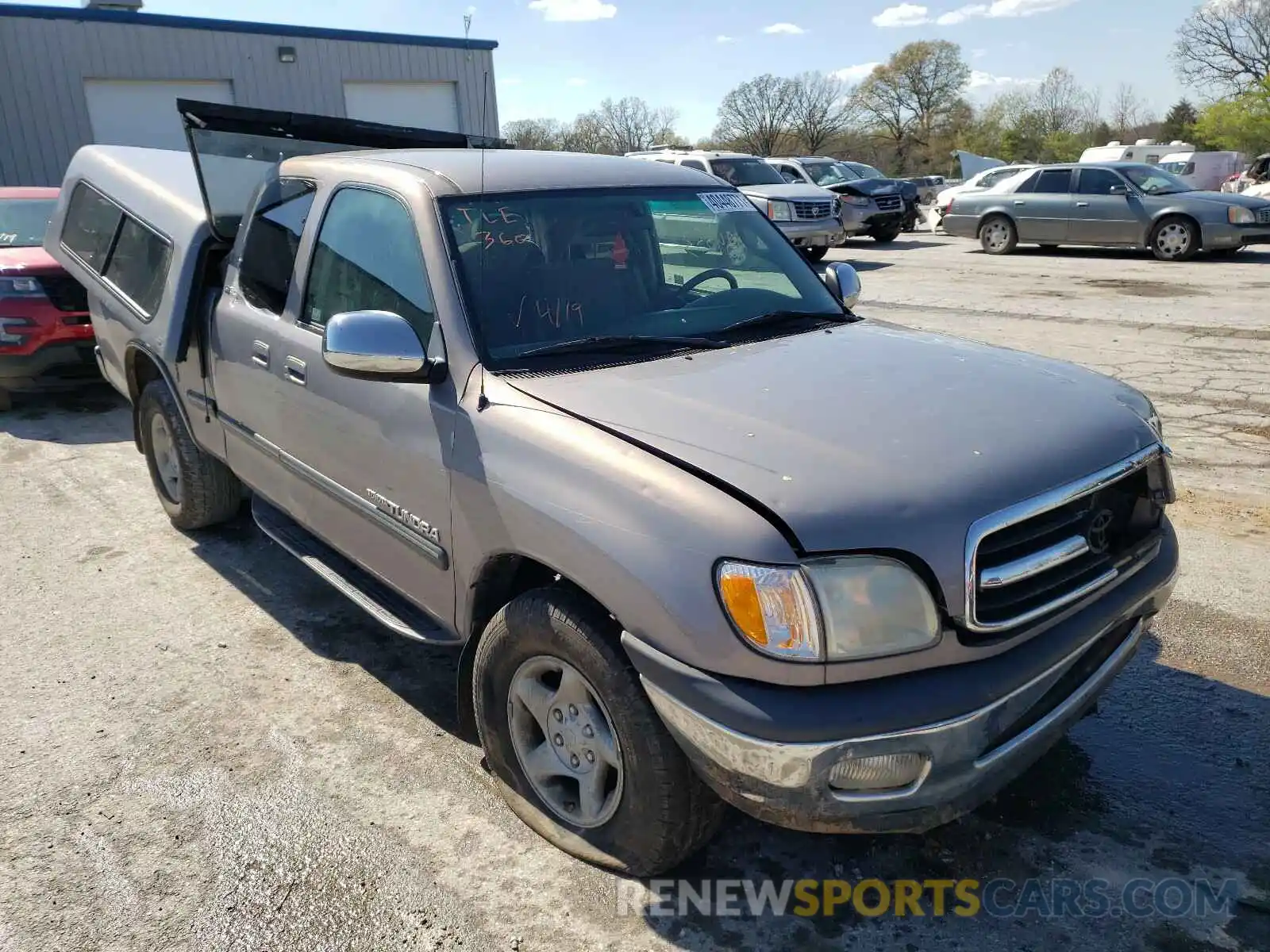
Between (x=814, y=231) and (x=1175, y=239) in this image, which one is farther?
(x=814, y=231)

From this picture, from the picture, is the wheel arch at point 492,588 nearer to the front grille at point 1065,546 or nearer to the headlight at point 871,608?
the headlight at point 871,608

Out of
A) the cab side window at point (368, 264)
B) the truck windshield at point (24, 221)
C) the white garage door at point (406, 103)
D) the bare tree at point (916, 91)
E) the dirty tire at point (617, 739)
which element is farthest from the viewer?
the bare tree at point (916, 91)

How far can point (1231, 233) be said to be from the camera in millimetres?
15344

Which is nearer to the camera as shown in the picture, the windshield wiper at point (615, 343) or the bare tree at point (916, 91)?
the windshield wiper at point (615, 343)

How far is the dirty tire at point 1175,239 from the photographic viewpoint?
15570 millimetres

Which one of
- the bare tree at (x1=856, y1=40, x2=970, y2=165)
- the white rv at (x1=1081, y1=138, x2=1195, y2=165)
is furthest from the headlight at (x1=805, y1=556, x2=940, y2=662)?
the bare tree at (x1=856, y1=40, x2=970, y2=165)

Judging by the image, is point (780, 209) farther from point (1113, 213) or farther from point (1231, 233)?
point (1231, 233)

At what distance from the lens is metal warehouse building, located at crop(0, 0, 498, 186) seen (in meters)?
16.9

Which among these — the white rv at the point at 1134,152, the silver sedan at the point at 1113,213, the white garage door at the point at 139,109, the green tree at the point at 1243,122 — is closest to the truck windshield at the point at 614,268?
the silver sedan at the point at 1113,213

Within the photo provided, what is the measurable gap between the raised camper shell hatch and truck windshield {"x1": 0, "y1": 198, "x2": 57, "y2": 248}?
12.6ft

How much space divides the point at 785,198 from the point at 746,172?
4.72 ft

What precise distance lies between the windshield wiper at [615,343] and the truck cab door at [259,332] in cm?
132

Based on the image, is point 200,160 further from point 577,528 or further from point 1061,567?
point 1061,567

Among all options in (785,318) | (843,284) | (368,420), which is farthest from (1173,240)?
A: (368,420)
